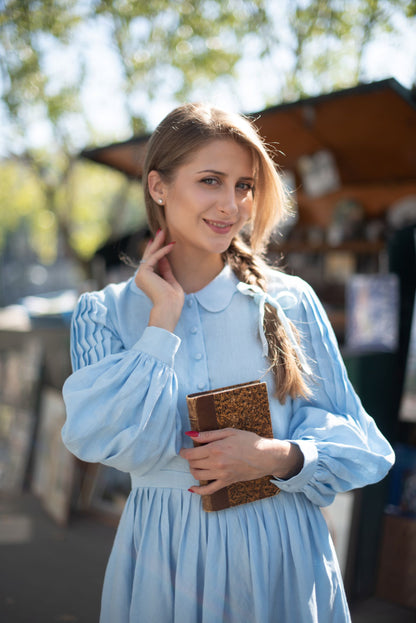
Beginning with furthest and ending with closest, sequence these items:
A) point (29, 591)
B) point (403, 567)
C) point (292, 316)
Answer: point (29, 591)
point (403, 567)
point (292, 316)

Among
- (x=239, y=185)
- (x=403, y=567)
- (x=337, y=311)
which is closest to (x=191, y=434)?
(x=239, y=185)

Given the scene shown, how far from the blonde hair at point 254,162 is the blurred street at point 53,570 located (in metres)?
2.03

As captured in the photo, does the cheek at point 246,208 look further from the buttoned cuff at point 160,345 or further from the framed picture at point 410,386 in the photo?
the framed picture at point 410,386

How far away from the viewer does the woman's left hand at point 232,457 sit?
1225 millimetres

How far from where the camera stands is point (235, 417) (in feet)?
4.17

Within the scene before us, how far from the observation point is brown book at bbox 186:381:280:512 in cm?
122

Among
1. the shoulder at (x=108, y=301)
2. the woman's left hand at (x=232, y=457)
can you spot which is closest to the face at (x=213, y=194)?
the shoulder at (x=108, y=301)

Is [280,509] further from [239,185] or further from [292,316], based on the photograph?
[239,185]

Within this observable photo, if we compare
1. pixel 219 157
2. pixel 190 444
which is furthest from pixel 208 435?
pixel 219 157

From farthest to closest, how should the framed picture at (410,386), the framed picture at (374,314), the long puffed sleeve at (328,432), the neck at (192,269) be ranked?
1. the framed picture at (374,314)
2. the framed picture at (410,386)
3. the neck at (192,269)
4. the long puffed sleeve at (328,432)

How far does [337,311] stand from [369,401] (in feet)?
5.73

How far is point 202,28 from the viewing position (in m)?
7.50

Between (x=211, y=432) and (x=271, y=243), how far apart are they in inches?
158

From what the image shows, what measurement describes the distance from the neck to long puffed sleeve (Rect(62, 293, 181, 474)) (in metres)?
0.32
